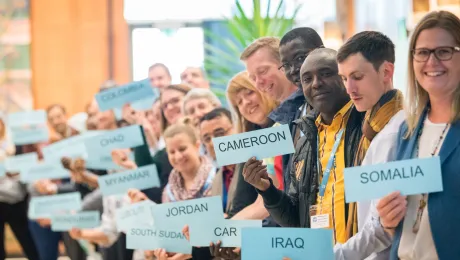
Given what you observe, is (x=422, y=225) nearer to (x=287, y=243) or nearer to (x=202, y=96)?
(x=287, y=243)

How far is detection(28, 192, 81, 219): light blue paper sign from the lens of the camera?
695 cm

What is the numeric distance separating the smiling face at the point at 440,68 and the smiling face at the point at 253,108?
1.58 m

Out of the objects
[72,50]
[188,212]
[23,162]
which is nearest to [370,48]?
[188,212]

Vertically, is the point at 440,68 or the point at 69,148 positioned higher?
the point at 440,68

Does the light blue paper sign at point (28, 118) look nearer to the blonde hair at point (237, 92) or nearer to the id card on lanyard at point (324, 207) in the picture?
the blonde hair at point (237, 92)

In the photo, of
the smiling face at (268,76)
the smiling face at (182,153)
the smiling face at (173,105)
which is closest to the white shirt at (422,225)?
the smiling face at (268,76)

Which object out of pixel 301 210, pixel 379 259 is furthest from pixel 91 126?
pixel 379 259

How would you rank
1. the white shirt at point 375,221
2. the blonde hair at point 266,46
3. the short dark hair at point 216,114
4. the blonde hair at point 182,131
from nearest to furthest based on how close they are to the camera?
the white shirt at point 375,221 → the blonde hair at point 266,46 → the short dark hair at point 216,114 → the blonde hair at point 182,131

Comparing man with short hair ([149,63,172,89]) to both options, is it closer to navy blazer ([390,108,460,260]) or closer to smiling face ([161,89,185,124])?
smiling face ([161,89,185,124])

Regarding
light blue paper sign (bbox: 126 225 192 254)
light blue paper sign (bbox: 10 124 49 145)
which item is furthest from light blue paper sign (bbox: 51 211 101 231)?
light blue paper sign (bbox: 126 225 192 254)

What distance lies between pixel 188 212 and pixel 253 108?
0.56m

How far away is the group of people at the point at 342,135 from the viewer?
2510 mm

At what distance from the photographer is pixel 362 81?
2.89 metres

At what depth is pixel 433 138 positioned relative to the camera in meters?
2.52
